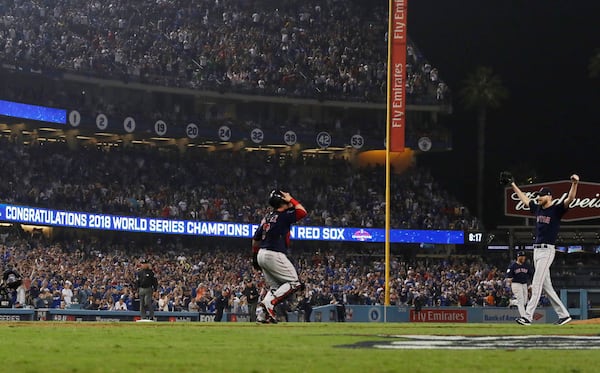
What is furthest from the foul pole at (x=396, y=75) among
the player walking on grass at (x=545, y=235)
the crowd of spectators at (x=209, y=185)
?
the player walking on grass at (x=545, y=235)

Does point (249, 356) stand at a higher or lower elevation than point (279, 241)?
lower

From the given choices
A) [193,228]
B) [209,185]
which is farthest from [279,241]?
[209,185]

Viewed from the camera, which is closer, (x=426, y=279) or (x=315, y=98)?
(x=426, y=279)

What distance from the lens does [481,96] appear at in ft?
218

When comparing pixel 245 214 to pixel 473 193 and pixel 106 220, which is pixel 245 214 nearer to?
pixel 106 220

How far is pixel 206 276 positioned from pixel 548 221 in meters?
27.2

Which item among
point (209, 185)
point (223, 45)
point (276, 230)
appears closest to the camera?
point (276, 230)

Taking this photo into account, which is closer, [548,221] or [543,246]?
[548,221]

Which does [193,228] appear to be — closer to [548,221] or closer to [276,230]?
[548,221]

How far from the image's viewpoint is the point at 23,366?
9.09 m

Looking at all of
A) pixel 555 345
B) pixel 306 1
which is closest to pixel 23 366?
pixel 555 345

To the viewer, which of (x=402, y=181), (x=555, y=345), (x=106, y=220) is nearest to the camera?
(x=555, y=345)

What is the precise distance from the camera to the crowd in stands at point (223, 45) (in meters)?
52.7

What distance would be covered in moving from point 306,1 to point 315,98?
796cm
